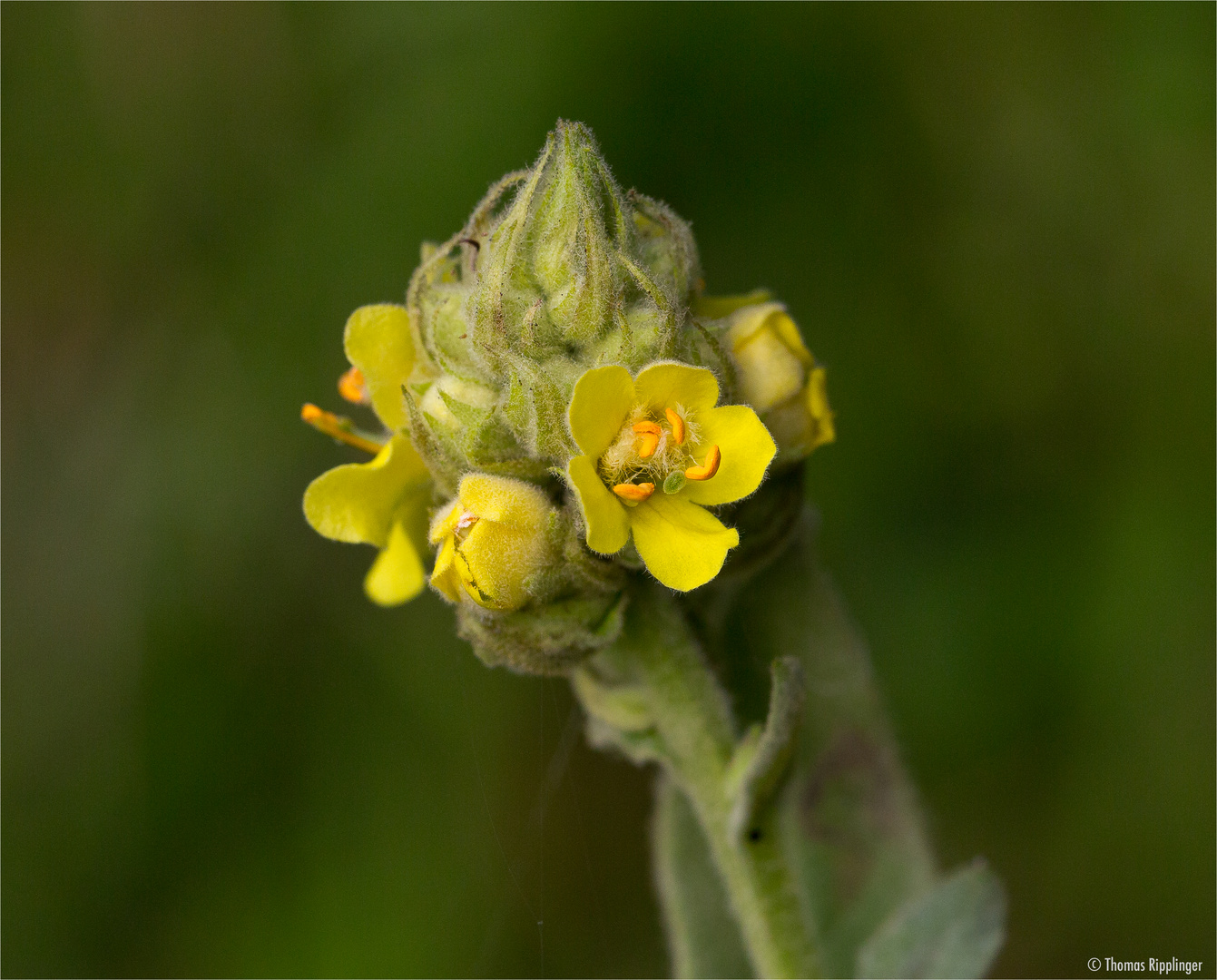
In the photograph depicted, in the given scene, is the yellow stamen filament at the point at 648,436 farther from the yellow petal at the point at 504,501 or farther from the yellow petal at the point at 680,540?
the yellow petal at the point at 504,501

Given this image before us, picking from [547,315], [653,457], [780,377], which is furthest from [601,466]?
[780,377]

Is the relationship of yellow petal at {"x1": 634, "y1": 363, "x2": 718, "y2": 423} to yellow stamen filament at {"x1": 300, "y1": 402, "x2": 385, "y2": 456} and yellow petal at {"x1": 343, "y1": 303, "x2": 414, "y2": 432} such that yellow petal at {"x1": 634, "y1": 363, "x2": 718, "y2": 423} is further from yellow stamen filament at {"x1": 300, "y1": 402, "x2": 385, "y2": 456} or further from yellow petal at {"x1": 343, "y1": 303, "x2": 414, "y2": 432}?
yellow stamen filament at {"x1": 300, "y1": 402, "x2": 385, "y2": 456}

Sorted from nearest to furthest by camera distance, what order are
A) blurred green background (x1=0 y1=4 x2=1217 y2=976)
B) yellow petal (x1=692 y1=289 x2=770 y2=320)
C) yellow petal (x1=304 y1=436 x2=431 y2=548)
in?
1. yellow petal (x1=304 y1=436 x2=431 y2=548)
2. yellow petal (x1=692 y1=289 x2=770 y2=320)
3. blurred green background (x1=0 y1=4 x2=1217 y2=976)

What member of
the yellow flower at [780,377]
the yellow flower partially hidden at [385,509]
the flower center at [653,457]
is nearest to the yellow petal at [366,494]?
the yellow flower partially hidden at [385,509]

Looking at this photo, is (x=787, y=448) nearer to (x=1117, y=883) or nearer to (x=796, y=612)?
(x=796, y=612)

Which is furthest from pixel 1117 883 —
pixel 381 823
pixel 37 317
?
pixel 37 317

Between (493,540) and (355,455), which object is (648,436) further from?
(355,455)

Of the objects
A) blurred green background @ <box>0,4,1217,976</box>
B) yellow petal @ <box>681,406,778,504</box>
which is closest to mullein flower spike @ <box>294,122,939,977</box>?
yellow petal @ <box>681,406,778,504</box>

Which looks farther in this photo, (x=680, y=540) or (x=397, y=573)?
(x=397, y=573)
